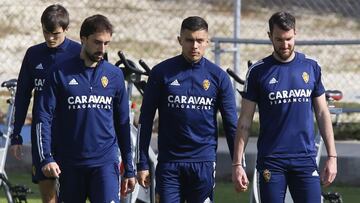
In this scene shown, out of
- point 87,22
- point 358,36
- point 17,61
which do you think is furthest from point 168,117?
point 358,36

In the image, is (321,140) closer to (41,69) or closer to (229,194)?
(229,194)

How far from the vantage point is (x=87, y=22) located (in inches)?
343

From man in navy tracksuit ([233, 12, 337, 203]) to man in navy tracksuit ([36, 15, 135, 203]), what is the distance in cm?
94

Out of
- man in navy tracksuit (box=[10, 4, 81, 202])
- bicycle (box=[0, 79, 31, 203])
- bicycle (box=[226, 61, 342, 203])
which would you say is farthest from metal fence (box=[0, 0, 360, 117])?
man in navy tracksuit (box=[10, 4, 81, 202])

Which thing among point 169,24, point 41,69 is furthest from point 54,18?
point 169,24

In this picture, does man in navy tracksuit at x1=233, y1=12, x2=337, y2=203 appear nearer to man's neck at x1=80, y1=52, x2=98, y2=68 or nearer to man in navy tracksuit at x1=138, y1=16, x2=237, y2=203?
man in navy tracksuit at x1=138, y1=16, x2=237, y2=203

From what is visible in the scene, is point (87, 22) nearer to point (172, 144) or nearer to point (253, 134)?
point (172, 144)

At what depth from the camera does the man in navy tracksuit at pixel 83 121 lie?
8.76m

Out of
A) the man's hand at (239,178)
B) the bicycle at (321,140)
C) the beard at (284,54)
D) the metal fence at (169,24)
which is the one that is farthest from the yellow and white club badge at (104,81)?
the metal fence at (169,24)

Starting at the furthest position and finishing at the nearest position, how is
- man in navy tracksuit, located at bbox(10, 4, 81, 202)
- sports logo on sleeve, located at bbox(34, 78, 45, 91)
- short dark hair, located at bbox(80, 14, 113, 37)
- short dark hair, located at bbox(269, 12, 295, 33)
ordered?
sports logo on sleeve, located at bbox(34, 78, 45, 91) → man in navy tracksuit, located at bbox(10, 4, 81, 202) → short dark hair, located at bbox(80, 14, 113, 37) → short dark hair, located at bbox(269, 12, 295, 33)

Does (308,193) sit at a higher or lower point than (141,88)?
lower

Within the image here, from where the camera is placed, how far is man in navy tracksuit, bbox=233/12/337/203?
850 cm

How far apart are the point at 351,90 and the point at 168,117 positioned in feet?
25.8

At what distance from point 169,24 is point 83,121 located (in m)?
10.3
